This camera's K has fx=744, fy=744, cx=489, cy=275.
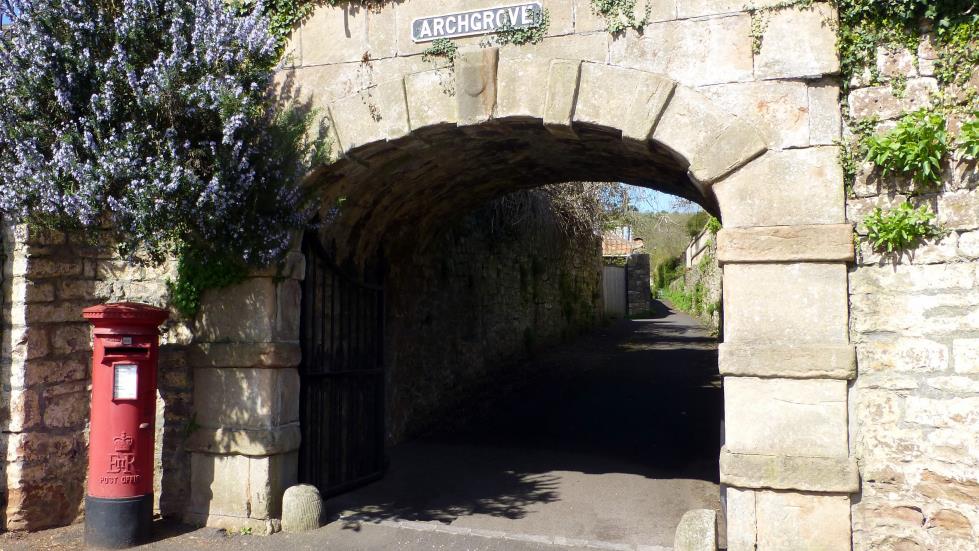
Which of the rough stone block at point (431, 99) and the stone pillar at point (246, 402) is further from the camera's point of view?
the stone pillar at point (246, 402)

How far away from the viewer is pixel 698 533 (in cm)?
428

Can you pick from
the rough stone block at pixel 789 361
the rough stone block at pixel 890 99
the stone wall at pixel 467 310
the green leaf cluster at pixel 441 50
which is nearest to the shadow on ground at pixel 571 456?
the stone wall at pixel 467 310

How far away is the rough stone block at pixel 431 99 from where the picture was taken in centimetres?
485

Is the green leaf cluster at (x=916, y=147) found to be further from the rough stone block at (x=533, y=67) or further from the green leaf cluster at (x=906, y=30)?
the rough stone block at (x=533, y=67)

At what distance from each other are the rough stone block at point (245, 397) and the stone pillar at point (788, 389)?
9.55 feet

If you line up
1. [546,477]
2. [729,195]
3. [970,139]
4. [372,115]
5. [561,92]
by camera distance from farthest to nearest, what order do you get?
1. [546,477]
2. [372,115]
3. [561,92]
4. [729,195]
5. [970,139]

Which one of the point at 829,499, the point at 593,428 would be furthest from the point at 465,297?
the point at 829,499

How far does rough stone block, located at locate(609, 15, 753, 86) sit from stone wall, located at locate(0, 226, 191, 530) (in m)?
3.64

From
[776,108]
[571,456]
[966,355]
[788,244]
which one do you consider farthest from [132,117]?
[571,456]

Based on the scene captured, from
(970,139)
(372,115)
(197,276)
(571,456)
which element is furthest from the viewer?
(571,456)

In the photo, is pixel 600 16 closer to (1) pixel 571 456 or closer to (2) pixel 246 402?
(2) pixel 246 402

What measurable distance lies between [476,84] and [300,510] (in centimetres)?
306

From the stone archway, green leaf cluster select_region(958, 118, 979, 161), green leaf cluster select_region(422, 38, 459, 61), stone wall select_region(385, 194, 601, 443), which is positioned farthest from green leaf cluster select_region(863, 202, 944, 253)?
stone wall select_region(385, 194, 601, 443)

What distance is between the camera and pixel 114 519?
15.4 feet
